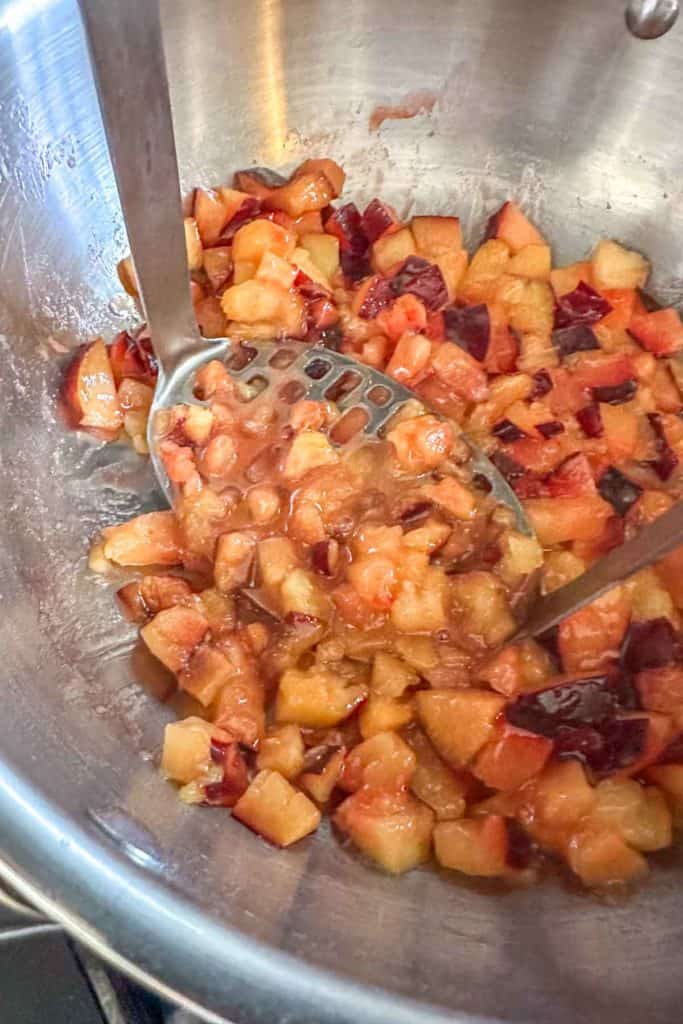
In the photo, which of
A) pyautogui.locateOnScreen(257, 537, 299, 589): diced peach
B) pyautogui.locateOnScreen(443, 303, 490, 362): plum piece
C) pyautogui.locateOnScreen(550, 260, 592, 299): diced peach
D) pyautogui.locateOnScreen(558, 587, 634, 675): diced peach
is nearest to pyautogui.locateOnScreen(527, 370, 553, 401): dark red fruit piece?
pyautogui.locateOnScreen(443, 303, 490, 362): plum piece

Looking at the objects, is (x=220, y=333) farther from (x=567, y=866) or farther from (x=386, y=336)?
(x=567, y=866)

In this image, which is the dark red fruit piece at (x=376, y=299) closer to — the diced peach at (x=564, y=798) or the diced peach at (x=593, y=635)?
the diced peach at (x=593, y=635)

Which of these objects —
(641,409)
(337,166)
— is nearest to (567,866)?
(641,409)

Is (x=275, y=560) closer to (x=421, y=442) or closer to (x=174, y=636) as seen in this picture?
(x=174, y=636)

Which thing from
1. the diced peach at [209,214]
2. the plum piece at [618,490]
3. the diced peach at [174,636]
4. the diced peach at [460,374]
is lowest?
the diced peach at [174,636]

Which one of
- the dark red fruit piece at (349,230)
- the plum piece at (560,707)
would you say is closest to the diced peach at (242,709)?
the plum piece at (560,707)

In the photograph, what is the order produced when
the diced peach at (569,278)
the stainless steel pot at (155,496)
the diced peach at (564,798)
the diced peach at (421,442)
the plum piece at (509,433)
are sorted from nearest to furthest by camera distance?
the stainless steel pot at (155,496) < the diced peach at (564,798) < the diced peach at (421,442) < the plum piece at (509,433) < the diced peach at (569,278)

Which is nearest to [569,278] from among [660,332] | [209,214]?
[660,332]

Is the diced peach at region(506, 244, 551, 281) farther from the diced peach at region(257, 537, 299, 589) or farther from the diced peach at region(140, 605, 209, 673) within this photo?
the diced peach at region(140, 605, 209, 673)
